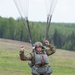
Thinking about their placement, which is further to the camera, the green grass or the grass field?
the grass field

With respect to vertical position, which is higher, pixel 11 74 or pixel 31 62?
pixel 31 62

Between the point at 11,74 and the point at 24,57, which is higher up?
the point at 24,57

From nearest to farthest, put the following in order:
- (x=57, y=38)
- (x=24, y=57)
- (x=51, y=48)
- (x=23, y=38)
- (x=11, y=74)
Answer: (x=24, y=57)
(x=51, y=48)
(x=11, y=74)
(x=23, y=38)
(x=57, y=38)

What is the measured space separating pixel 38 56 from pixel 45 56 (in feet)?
0.81

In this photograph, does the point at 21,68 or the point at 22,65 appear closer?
the point at 21,68

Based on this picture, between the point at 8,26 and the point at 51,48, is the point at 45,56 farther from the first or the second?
the point at 8,26

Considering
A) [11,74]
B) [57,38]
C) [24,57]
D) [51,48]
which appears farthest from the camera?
[57,38]

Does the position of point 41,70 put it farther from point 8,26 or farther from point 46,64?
point 8,26

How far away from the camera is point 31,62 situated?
12.2 m

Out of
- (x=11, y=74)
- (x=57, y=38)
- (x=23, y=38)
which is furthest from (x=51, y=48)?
(x=57, y=38)

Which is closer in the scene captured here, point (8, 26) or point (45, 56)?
point (45, 56)

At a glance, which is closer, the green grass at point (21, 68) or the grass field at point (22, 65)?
the green grass at point (21, 68)

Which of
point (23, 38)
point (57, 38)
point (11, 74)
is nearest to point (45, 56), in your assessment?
point (11, 74)

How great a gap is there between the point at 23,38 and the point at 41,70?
111m
